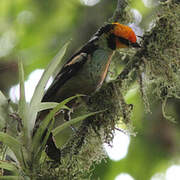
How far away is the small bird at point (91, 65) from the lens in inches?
123

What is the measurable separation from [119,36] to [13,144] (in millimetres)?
1514

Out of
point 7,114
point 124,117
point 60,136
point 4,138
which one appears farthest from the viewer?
point 60,136

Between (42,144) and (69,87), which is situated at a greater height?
(69,87)

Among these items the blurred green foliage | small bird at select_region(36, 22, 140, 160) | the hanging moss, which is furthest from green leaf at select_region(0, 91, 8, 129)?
the blurred green foliage

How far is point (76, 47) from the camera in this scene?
170 inches

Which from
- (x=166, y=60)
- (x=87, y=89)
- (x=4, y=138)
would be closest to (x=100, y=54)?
(x=87, y=89)

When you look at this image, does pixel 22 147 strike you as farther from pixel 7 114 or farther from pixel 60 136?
pixel 60 136

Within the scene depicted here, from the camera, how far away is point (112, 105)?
236 cm

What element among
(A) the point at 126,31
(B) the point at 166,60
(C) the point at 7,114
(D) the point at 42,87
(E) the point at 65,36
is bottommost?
(C) the point at 7,114

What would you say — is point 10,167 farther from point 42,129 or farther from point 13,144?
point 42,129

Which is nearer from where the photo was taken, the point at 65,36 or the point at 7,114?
the point at 7,114

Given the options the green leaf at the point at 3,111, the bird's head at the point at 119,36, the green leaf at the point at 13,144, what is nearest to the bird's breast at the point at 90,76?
the bird's head at the point at 119,36

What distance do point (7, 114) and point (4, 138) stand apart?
0.23 m

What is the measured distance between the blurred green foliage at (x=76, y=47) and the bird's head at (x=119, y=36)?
1.42ft
